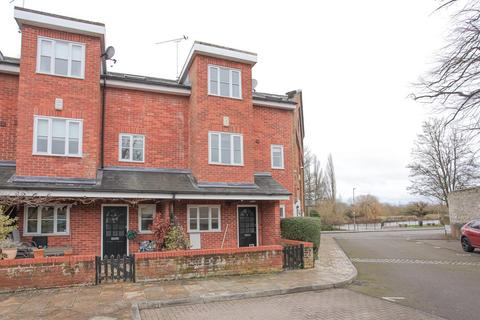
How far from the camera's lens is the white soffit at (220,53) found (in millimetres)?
15086

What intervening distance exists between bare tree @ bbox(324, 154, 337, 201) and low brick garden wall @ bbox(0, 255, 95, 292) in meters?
52.9

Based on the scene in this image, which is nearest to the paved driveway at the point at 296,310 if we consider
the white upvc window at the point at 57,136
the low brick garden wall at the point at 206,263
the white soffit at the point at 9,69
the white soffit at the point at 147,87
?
the low brick garden wall at the point at 206,263

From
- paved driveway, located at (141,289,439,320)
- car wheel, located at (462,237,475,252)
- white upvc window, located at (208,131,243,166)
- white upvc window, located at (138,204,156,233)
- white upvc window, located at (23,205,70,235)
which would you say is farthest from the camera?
car wheel, located at (462,237,475,252)

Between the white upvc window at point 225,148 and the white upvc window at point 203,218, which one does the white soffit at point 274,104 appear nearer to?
the white upvc window at point 225,148

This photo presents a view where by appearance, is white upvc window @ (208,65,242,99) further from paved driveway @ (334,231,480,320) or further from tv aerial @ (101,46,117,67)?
paved driveway @ (334,231,480,320)

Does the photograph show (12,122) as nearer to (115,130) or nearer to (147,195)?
(115,130)

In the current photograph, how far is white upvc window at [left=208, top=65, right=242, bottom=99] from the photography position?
1544 centimetres

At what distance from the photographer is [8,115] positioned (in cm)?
1335

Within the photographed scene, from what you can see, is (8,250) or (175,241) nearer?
(8,250)

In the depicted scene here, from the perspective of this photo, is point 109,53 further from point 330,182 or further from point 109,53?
point 330,182

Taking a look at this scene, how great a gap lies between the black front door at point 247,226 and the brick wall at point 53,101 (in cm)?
623

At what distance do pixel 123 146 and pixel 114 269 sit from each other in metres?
6.01

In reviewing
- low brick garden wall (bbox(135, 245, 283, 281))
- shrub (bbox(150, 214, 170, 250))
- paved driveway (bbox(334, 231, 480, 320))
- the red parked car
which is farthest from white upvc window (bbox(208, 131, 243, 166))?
the red parked car

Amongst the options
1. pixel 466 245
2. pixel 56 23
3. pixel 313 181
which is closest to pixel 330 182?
pixel 313 181
